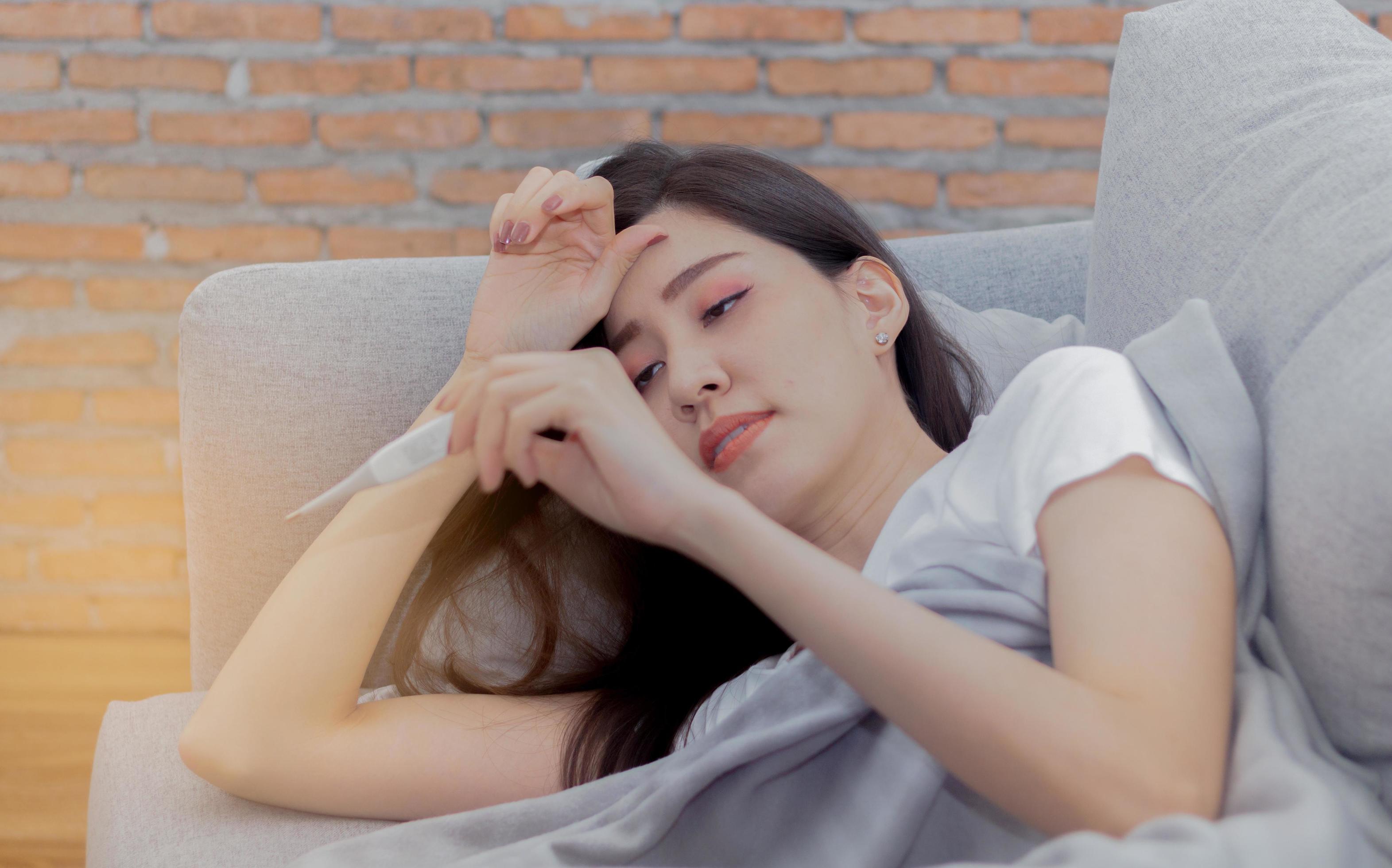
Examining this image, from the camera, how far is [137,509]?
7.09 ft

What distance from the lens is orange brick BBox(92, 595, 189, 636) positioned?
220 cm

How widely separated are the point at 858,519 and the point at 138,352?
Result: 1.75 metres

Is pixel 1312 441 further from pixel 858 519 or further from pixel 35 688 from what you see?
pixel 35 688

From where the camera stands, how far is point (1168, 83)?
95 centimetres

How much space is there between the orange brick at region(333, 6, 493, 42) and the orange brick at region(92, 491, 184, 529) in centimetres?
103

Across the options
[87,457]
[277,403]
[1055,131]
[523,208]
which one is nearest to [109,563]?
[87,457]

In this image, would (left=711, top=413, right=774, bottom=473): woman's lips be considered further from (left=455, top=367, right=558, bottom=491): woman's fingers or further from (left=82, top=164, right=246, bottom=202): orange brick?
(left=82, top=164, right=246, bottom=202): orange brick

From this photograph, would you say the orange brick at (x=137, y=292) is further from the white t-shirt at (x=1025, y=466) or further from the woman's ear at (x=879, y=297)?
the white t-shirt at (x=1025, y=466)

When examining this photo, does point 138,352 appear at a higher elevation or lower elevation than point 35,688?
higher

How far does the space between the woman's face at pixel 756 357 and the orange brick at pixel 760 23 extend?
1.19 metres

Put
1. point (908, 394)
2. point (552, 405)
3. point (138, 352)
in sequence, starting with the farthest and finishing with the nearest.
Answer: point (138, 352), point (908, 394), point (552, 405)

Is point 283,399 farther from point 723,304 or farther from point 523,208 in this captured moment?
point 723,304

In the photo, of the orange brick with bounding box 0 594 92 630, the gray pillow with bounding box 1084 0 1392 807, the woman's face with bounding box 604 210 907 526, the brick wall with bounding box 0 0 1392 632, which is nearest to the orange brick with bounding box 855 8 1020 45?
the brick wall with bounding box 0 0 1392 632

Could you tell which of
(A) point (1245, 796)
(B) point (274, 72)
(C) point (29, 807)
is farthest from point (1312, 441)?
(B) point (274, 72)
